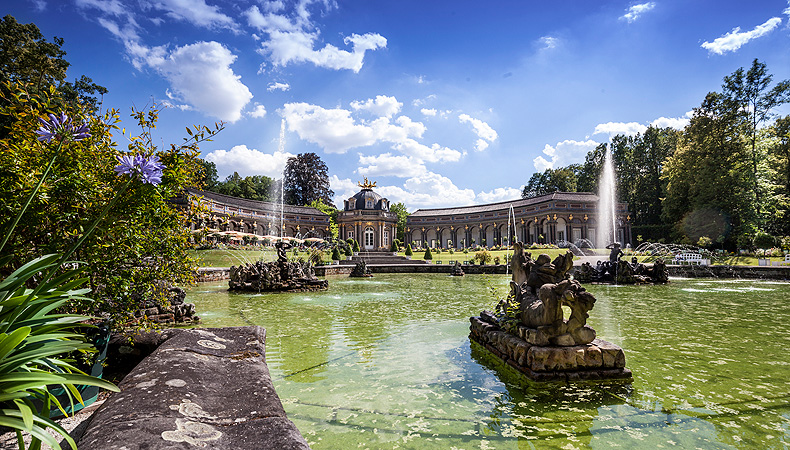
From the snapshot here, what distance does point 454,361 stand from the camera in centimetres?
591

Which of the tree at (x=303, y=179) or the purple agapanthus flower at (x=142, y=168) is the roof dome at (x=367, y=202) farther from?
the purple agapanthus flower at (x=142, y=168)

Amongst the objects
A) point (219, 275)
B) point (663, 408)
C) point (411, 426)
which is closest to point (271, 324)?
point (411, 426)

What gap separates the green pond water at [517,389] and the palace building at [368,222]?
149 feet

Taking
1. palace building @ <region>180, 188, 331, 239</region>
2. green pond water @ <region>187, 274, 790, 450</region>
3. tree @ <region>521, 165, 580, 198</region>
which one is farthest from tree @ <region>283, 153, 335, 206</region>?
green pond water @ <region>187, 274, 790, 450</region>

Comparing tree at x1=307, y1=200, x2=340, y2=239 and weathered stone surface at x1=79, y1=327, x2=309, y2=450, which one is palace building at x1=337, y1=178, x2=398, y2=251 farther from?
weathered stone surface at x1=79, y1=327, x2=309, y2=450

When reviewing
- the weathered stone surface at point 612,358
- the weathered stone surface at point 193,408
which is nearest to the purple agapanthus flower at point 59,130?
the weathered stone surface at point 193,408

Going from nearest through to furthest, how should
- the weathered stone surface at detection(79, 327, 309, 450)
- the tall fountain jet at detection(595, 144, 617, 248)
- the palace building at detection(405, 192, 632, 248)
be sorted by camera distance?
1. the weathered stone surface at detection(79, 327, 309, 450)
2. the tall fountain jet at detection(595, 144, 617, 248)
3. the palace building at detection(405, 192, 632, 248)

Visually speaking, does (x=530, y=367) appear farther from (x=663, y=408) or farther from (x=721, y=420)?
(x=721, y=420)

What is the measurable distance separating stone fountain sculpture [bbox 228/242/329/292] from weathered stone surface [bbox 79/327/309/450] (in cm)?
1422

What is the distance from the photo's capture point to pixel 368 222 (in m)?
54.8

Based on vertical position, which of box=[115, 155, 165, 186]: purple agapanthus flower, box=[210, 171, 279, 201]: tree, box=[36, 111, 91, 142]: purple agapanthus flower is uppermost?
box=[210, 171, 279, 201]: tree

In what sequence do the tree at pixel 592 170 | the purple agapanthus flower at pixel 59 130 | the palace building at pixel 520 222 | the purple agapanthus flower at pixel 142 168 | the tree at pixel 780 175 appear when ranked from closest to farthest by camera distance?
the purple agapanthus flower at pixel 59 130, the purple agapanthus flower at pixel 142 168, the tree at pixel 780 175, the palace building at pixel 520 222, the tree at pixel 592 170

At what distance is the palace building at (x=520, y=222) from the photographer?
165ft

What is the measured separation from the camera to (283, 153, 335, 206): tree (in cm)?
7412
